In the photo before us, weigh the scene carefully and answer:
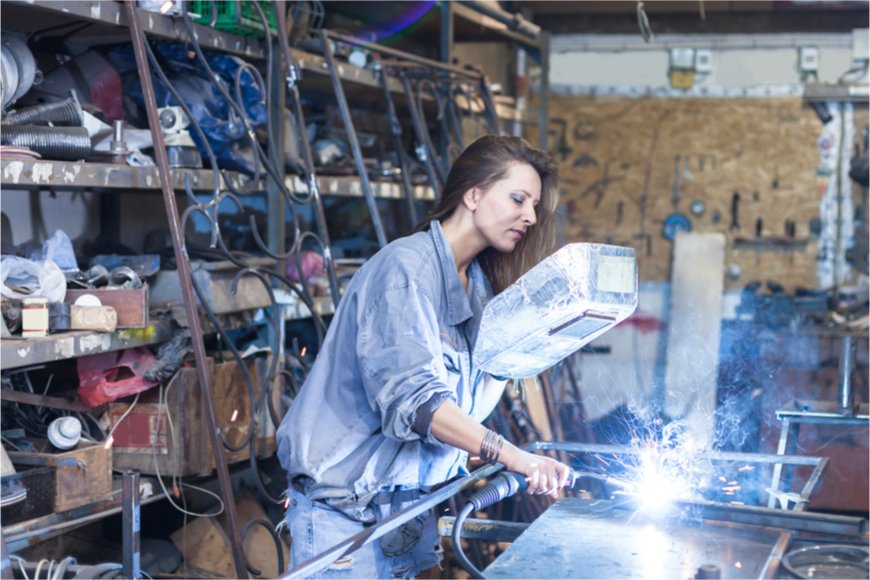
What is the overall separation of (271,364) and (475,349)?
1786mm

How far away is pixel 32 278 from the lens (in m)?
3.19

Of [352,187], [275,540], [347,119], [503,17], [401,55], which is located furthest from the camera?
[503,17]

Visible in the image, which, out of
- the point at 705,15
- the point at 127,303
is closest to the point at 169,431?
the point at 127,303

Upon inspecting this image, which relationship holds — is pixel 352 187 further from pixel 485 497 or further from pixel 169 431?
pixel 485 497

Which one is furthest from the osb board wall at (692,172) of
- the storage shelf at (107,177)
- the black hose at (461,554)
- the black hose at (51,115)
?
the black hose at (461,554)

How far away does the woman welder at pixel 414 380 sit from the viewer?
2.18 meters

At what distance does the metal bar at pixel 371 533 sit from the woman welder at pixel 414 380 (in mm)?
94

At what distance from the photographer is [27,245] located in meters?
3.69

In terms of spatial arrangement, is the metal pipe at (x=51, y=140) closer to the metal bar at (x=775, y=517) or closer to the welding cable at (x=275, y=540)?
the welding cable at (x=275, y=540)

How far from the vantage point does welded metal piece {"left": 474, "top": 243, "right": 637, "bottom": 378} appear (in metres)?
2.20

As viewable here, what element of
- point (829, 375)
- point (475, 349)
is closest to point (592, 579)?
point (475, 349)

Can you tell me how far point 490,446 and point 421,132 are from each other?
305 cm

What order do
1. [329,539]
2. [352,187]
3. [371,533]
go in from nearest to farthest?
[371,533]
[329,539]
[352,187]

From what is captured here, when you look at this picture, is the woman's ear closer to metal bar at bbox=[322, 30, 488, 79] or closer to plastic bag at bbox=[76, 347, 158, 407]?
plastic bag at bbox=[76, 347, 158, 407]
